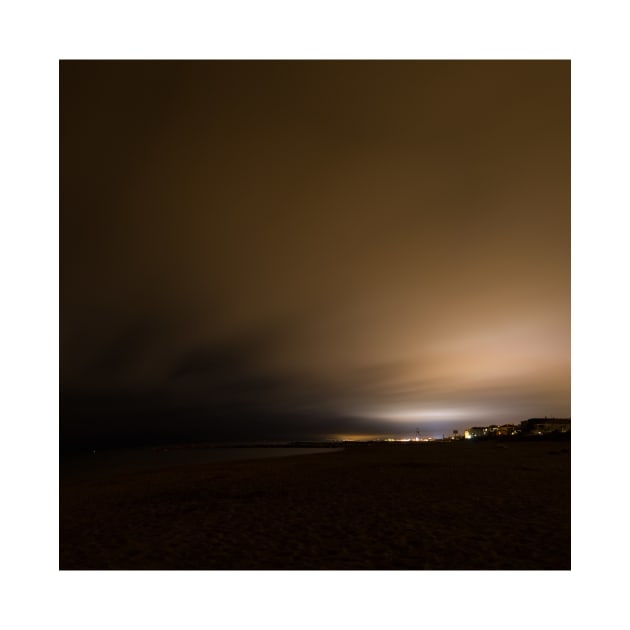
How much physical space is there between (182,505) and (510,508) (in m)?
7.81

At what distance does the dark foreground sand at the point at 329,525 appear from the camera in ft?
23.2

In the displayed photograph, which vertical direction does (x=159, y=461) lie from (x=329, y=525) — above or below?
below

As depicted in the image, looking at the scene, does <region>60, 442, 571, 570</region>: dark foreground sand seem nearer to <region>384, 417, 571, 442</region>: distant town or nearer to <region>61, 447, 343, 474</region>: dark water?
<region>61, 447, 343, 474</region>: dark water

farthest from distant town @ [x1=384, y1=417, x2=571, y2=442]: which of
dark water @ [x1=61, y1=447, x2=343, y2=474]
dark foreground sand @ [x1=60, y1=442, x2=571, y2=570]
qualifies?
dark foreground sand @ [x1=60, y1=442, x2=571, y2=570]

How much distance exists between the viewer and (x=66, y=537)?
356 inches

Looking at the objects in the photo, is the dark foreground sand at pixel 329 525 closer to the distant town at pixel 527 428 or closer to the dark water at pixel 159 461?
the dark water at pixel 159 461

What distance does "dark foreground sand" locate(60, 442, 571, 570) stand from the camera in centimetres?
708

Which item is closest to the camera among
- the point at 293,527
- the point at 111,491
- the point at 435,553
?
the point at 435,553

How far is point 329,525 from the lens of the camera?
8961 mm

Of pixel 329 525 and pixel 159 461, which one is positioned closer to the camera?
pixel 329 525

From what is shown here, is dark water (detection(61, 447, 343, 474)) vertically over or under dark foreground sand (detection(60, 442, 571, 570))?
under

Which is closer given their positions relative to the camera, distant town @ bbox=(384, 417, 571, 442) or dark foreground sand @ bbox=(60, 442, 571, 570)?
dark foreground sand @ bbox=(60, 442, 571, 570)
